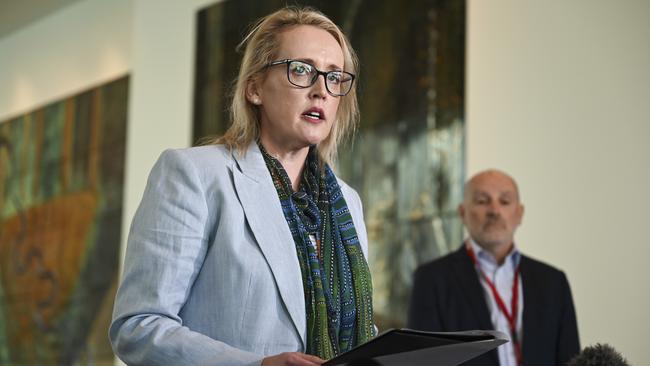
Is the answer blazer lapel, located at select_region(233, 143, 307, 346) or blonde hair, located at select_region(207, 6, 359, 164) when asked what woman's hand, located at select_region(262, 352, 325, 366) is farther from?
blonde hair, located at select_region(207, 6, 359, 164)

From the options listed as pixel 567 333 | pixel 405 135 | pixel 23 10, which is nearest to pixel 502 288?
pixel 567 333

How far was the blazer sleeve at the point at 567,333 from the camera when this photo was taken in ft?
16.4

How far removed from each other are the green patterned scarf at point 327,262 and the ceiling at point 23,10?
11.2 m

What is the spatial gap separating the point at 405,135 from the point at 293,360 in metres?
5.90

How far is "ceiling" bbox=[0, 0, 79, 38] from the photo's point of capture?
523 inches

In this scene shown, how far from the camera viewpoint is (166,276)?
7.74 feet

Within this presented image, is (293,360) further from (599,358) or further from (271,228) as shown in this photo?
(599,358)

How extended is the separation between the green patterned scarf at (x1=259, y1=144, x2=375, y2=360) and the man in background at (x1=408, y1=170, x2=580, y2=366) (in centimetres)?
230

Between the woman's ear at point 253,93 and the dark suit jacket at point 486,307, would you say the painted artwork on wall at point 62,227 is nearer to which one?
the dark suit jacket at point 486,307

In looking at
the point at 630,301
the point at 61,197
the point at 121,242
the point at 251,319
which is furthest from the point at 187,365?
the point at 61,197

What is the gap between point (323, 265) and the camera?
2588 millimetres

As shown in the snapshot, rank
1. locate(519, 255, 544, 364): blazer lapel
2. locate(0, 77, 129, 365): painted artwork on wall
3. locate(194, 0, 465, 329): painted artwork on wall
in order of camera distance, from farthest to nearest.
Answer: locate(0, 77, 129, 365): painted artwork on wall → locate(194, 0, 465, 329): painted artwork on wall → locate(519, 255, 544, 364): blazer lapel

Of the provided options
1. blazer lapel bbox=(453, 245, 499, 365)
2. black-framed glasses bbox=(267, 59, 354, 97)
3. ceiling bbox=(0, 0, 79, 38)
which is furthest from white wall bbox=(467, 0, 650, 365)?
ceiling bbox=(0, 0, 79, 38)

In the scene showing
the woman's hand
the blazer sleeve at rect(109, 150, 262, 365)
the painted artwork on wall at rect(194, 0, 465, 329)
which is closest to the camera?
the woman's hand
